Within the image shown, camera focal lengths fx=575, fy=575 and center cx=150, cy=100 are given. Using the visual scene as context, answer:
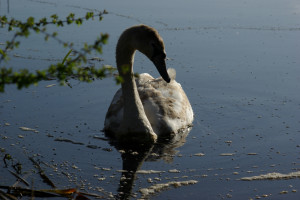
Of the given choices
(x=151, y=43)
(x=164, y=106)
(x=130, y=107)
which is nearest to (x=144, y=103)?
(x=164, y=106)

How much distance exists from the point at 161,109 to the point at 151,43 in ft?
3.54

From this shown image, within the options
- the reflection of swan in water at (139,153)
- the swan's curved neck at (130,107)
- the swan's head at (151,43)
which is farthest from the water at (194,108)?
the swan's head at (151,43)

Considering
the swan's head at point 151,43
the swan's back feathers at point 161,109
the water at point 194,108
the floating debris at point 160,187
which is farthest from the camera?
the swan's back feathers at point 161,109

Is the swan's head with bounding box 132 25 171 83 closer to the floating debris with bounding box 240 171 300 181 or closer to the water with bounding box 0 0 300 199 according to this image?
the water with bounding box 0 0 300 199

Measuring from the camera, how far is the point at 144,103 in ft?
27.7

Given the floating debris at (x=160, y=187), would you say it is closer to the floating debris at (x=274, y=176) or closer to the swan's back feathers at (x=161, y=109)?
the floating debris at (x=274, y=176)

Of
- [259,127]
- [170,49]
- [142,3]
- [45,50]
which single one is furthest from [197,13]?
[259,127]

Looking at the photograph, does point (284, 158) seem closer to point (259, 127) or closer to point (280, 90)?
point (259, 127)

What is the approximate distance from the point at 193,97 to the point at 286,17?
6900mm

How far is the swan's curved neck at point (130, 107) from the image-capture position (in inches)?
303

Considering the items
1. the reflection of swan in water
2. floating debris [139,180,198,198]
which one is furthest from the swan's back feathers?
floating debris [139,180,198,198]

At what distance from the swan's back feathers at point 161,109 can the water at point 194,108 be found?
24cm

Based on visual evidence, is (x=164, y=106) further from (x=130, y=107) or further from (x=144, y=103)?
(x=130, y=107)

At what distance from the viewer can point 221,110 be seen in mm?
9102
